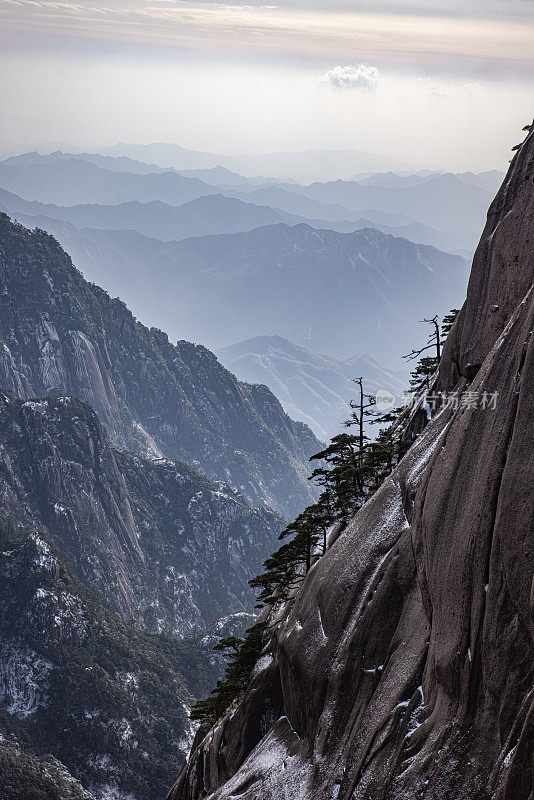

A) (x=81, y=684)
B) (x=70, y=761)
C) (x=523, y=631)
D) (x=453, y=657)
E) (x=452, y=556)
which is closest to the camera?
(x=523, y=631)

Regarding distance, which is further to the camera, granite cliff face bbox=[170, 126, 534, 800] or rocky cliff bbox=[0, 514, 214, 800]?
rocky cliff bbox=[0, 514, 214, 800]

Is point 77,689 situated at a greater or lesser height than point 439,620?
lesser

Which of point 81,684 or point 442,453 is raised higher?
point 442,453

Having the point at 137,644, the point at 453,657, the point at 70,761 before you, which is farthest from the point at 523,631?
the point at 137,644

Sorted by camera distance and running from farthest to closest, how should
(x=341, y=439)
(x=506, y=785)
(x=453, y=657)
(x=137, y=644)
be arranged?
(x=137, y=644) → (x=341, y=439) → (x=453, y=657) → (x=506, y=785)

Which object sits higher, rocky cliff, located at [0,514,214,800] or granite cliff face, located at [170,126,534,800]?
granite cliff face, located at [170,126,534,800]

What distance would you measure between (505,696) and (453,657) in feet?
11.0

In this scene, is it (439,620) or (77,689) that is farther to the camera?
(77,689)

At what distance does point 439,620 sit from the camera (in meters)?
31.5

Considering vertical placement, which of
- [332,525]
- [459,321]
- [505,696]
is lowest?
[505,696]

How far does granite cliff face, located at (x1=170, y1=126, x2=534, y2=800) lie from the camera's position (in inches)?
1047

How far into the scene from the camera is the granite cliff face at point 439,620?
2659cm

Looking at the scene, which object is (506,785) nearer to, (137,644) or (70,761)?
(70,761)

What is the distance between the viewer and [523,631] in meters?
25.8
